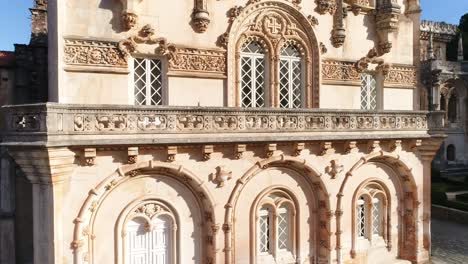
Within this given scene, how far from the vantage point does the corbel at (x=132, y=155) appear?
397 inches

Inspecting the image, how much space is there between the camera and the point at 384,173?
15016mm

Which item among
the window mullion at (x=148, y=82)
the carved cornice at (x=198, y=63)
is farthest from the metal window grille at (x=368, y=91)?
the window mullion at (x=148, y=82)

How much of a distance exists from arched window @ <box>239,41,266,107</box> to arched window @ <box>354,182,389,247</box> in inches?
191

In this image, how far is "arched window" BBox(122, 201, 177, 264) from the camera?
11.0 metres

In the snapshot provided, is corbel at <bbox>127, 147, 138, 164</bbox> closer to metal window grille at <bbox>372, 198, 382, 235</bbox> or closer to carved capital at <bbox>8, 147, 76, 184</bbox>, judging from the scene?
carved capital at <bbox>8, 147, 76, 184</bbox>

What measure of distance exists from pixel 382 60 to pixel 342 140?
15.3ft

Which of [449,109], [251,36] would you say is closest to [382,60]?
[251,36]

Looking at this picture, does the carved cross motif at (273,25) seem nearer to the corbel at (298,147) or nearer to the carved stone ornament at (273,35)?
the carved stone ornament at (273,35)

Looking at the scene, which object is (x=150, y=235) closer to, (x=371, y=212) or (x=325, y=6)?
(x=371, y=212)

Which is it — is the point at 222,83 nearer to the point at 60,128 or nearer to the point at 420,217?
the point at 60,128

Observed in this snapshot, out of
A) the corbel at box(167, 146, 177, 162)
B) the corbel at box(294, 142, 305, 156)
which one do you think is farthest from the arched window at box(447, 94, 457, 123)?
the corbel at box(167, 146, 177, 162)

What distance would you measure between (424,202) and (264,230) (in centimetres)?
671

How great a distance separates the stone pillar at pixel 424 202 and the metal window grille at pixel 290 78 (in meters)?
5.05

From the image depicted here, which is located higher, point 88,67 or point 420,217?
point 88,67
